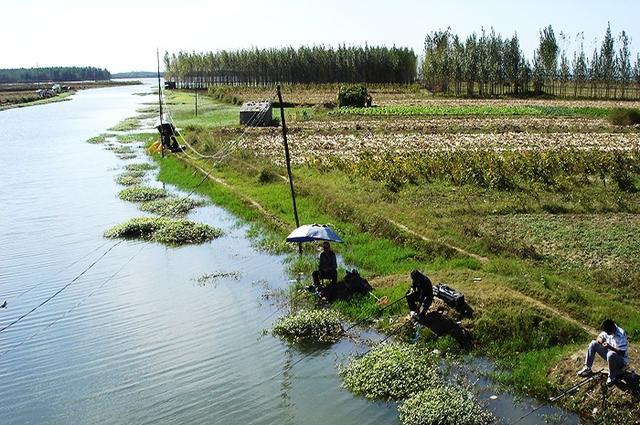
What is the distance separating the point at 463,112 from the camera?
64.1 metres

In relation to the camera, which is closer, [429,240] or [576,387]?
[576,387]

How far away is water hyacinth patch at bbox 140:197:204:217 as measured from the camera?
2927 centimetres

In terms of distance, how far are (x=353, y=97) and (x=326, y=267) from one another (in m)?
58.1

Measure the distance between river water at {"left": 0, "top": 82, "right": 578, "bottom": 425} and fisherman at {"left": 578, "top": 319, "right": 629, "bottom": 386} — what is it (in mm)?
1184

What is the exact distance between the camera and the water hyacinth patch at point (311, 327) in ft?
49.9

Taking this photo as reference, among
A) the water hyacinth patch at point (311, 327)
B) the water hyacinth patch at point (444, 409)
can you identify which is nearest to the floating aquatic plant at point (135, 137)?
the water hyacinth patch at point (311, 327)

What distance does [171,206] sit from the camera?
29953mm

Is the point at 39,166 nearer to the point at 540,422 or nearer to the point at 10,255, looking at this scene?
the point at 10,255

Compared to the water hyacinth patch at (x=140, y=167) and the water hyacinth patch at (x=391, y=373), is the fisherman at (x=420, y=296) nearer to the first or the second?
the water hyacinth patch at (x=391, y=373)

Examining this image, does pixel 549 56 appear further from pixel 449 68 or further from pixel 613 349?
pixel 613 349

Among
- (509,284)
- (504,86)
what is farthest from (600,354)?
(504,86)

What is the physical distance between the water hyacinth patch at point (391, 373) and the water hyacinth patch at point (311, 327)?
1.52 metres

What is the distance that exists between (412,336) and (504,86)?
96.6 metres

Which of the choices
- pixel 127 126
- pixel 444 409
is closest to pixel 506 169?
pixel 444 409
